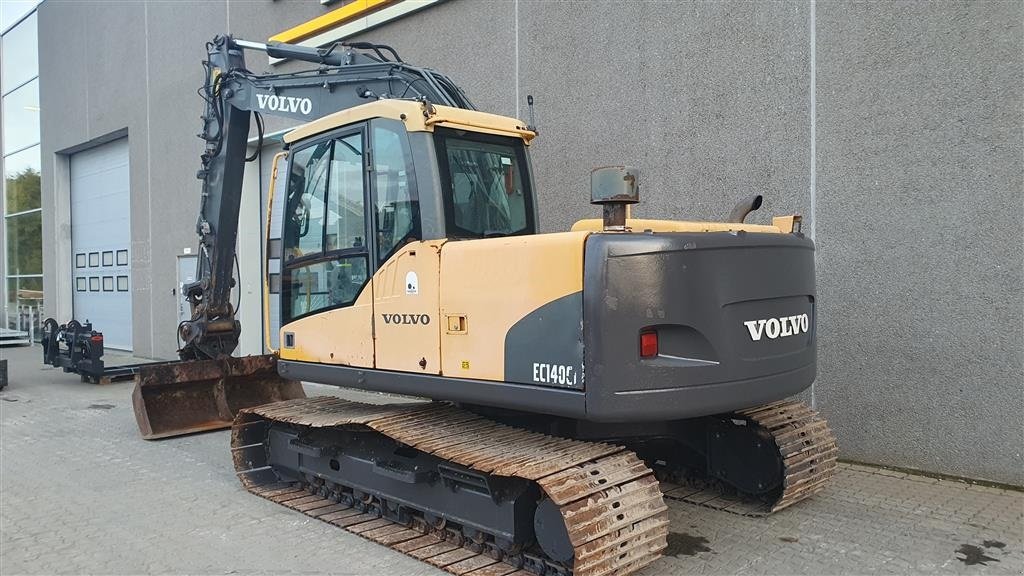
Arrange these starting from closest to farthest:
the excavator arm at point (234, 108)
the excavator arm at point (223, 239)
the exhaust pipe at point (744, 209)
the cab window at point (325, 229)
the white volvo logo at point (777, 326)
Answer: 1. the white volvo logo at point (777, 326)
2. the exhaust pipe at point (744, 209)
3. the cab window at point (325, 229)
4. the excavator arm at point (234, 108)
5. the excavator arm at point (223, 239)

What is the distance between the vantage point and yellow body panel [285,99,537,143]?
15.7 ft

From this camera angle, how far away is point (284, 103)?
265 inches

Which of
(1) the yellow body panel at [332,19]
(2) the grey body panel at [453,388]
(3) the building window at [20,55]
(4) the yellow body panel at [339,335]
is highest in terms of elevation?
(3) the building window at [20,55]

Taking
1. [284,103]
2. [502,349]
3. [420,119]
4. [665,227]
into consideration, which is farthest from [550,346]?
[284,103]

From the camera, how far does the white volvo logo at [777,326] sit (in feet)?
13.5

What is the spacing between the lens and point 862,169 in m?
6.36

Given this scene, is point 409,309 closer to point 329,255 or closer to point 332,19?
point 329,255

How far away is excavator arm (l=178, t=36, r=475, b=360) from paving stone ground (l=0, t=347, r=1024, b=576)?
1.58 m

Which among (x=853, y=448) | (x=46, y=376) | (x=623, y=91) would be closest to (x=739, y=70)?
(x=623, y=91)

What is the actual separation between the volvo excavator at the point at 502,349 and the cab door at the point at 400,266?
1 cm

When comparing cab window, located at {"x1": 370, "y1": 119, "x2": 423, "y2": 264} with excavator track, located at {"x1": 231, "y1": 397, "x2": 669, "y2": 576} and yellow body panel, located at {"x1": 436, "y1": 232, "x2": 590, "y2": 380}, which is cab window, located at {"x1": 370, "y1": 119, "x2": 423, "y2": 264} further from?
excavator track, located at {"x1": 231, "y1": 397, "x2": 669, "y2": 576}

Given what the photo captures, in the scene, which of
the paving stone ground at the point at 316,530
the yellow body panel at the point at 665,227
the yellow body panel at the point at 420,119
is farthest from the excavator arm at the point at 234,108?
the yellow body panel at the point at 665,227

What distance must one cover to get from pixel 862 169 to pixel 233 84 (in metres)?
5.57

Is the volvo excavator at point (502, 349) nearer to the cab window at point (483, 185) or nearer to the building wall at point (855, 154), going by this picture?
the cab window at point (483, 185)
